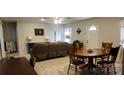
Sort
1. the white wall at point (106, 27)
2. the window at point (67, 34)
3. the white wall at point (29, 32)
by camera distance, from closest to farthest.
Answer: the white wall at point (106, 27), the white wall at point (29, 32), the window at point (67, 34)

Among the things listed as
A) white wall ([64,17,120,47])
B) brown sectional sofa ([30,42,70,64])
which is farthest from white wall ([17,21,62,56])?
white wall ([64,17,120,47])

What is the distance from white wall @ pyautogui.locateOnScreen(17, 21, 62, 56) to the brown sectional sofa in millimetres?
106

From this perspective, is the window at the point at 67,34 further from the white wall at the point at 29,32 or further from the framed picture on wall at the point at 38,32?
the framed picture on wall at the point at 38,32

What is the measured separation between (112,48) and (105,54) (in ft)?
0.42

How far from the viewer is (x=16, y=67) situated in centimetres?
171

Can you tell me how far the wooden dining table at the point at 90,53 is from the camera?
1678 mm

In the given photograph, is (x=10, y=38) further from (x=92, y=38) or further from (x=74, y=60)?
(x=92, y=38)

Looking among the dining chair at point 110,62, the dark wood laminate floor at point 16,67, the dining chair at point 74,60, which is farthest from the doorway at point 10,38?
the dining chair at point 110,62

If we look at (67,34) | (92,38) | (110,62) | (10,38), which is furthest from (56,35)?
(110,62)

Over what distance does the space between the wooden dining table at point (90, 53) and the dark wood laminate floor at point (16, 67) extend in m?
0.70

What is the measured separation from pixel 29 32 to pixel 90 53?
0.88 metres
